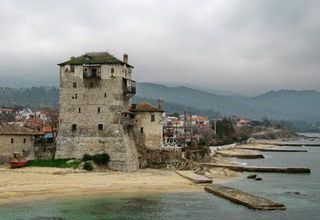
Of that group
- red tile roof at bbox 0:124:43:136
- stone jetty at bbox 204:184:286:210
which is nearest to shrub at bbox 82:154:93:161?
red tile roof at bbox 0:124:43:136

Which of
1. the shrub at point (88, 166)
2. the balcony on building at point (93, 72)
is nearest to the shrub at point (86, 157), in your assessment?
the shrub at point (88, 166)

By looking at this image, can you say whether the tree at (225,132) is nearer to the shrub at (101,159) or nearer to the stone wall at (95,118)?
the stone wall at (95,118)

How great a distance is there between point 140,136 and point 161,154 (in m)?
3.45

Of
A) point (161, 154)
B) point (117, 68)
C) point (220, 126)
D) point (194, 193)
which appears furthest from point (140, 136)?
point (220, 126)

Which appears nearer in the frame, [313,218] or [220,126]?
[313,218]

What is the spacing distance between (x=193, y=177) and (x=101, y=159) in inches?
440

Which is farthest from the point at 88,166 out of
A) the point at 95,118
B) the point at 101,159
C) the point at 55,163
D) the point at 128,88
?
the point at 128,88

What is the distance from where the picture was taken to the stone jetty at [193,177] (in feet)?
199

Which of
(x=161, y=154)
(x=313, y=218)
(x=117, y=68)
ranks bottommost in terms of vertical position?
(x=313, y=218)

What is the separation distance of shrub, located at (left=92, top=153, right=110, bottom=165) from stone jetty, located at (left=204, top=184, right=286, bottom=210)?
48.8ft

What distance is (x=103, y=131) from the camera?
221ft

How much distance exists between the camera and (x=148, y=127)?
2817 inches

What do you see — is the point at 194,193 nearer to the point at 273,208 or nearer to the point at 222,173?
the point at 273,208

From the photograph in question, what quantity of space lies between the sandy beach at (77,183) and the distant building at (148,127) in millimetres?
6012
